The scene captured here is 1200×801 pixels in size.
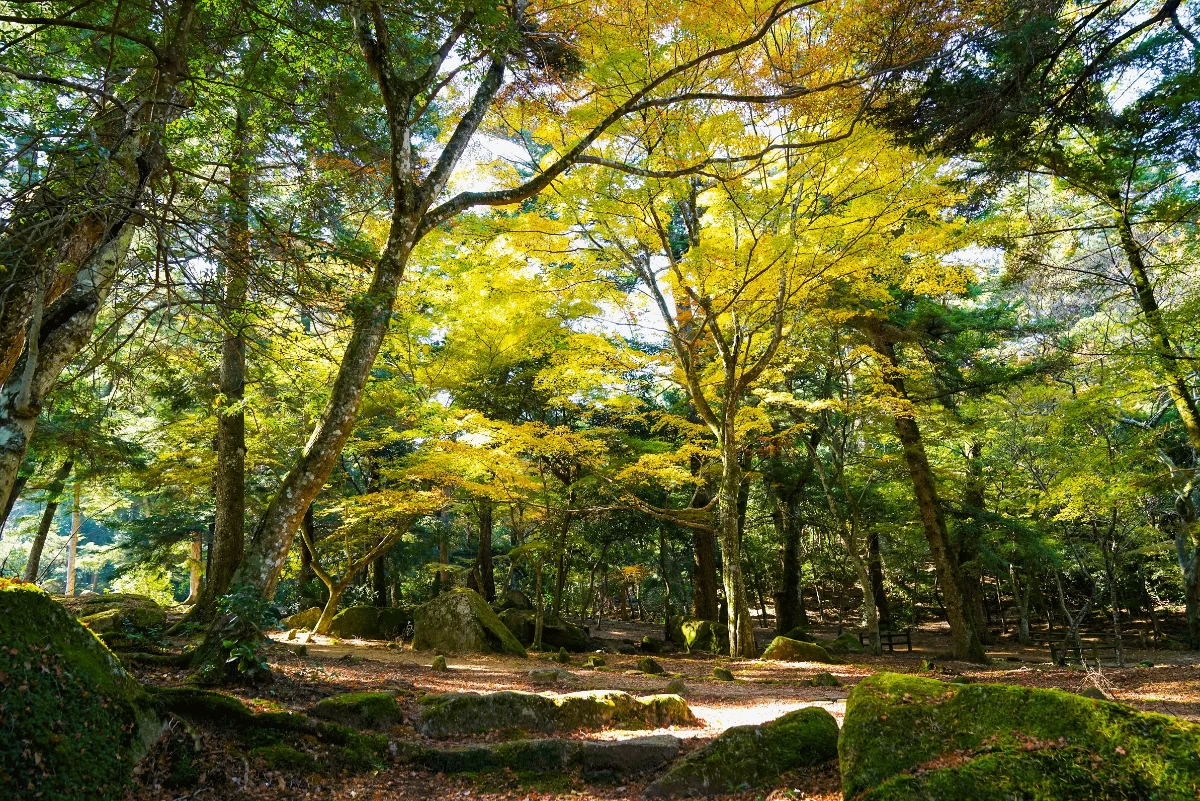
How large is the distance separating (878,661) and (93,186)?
587 inches

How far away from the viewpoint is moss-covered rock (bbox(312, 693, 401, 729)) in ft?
15.3

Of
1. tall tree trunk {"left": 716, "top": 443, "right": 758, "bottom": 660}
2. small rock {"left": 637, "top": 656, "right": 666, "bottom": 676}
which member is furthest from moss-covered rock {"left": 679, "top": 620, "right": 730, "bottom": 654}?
small rock {"left": 637, "top": 656, "right": 666, "bottom": 676}

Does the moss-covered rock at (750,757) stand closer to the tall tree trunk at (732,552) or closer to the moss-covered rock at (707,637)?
the tall tree trunk at (732,552)

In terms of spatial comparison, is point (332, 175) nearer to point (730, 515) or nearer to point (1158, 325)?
point (730, 515)

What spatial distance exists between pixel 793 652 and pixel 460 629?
6519 mm

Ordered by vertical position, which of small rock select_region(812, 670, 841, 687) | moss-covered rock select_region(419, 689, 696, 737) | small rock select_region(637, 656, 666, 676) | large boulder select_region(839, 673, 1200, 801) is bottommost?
small rock select_region(637, 656, 666, 676)

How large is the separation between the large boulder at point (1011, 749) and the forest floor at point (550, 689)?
0.70 m

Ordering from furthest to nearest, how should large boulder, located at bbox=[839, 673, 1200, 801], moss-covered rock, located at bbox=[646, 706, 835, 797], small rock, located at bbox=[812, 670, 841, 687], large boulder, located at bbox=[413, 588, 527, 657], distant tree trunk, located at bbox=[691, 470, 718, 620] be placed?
distant tree trunk, located at bbox=[691, 470, 718, 620] → large boulder, located at bbox=[413, 588, 527, 657] → small rock, located at bbox=[812, 670, 841, 687] → moss-covered rock, located at bbox=[646, 706, 835, 797] → large boulder, located at bbox=[839, 673, 1200, 801]

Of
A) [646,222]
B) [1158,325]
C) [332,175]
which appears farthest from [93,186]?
[1158,325]

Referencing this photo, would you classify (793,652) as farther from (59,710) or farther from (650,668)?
(59,710)

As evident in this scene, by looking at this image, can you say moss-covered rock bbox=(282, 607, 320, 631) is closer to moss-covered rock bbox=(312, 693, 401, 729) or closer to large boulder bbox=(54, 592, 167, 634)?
large boulder bbox=(54, 592, 167, 634)

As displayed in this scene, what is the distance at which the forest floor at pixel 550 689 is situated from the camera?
3.45 m

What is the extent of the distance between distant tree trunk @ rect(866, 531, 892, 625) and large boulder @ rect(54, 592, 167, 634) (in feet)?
53.0

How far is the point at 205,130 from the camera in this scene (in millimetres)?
4141
